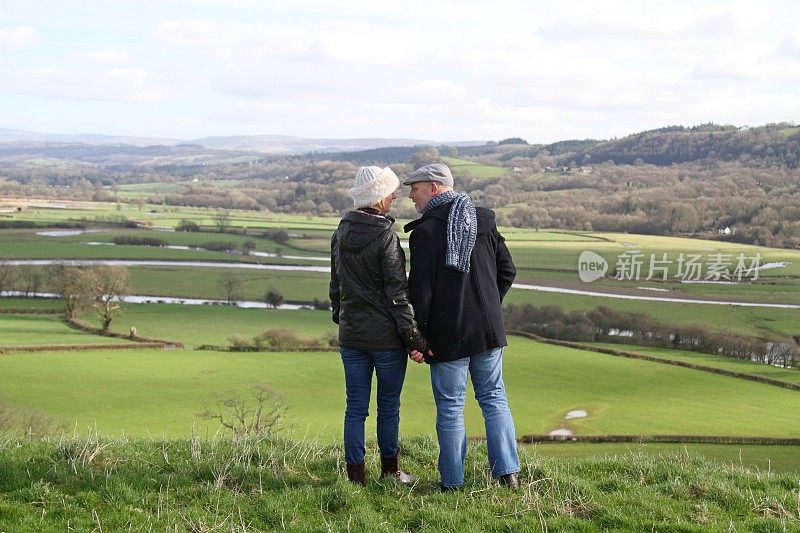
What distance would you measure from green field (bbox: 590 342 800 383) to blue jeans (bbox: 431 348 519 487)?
1707 inches

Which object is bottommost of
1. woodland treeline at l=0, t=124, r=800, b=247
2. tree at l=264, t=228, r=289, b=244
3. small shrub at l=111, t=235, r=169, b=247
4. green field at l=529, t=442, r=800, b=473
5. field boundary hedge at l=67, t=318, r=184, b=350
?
field boundary hedge at l=67, t=318, r=184, b=350

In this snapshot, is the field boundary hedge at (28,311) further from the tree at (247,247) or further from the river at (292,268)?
the tree at (247,247)

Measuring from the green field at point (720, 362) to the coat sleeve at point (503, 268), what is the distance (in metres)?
43.2

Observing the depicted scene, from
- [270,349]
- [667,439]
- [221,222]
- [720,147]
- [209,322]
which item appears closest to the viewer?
[667,439]

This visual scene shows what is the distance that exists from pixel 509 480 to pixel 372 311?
194 cm

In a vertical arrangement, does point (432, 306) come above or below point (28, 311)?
above

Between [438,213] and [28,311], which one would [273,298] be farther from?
[438,213]

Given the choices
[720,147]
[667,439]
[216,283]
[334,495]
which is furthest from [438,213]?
[720,147]

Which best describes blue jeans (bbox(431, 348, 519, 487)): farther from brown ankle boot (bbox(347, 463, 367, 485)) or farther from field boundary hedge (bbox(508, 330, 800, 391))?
field boundary hedge (bbox(508, 330, 800, 391))

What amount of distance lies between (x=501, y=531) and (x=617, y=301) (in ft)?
225

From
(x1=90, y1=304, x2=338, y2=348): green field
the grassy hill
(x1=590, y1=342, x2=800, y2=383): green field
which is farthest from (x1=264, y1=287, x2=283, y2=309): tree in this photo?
the grassy hill

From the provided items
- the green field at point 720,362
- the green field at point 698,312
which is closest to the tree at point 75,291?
the green field at point 698,312

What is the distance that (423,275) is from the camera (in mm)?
6680

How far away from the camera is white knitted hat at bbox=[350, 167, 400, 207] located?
6707 mm
